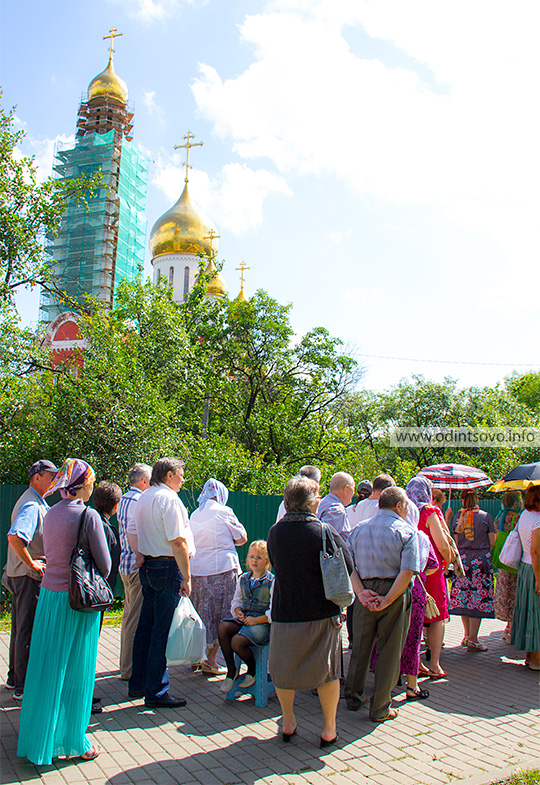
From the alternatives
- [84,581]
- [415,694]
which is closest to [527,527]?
[415,694]

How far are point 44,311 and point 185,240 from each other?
1480cm

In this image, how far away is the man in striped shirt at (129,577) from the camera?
18.7ft

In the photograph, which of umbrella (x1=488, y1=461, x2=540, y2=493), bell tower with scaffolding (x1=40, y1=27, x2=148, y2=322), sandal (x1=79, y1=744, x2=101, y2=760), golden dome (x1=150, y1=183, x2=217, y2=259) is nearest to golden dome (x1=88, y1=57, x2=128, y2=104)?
bell tower with scaffolding (x1=40, y1=27, x2=148, y2=322)

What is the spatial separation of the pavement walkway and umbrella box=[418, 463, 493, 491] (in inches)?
152

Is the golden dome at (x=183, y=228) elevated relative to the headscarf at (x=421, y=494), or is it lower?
elevated

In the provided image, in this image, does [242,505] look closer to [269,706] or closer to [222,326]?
[269,706]

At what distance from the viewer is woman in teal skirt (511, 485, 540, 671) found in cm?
627

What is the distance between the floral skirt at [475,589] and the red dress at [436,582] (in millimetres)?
1276

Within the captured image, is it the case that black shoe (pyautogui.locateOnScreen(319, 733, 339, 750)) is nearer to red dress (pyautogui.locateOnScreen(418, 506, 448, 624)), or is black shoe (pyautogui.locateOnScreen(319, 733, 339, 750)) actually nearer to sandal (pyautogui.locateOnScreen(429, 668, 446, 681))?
red dress (pyautogui.locateOnScreen(418, 506, 448, 624))

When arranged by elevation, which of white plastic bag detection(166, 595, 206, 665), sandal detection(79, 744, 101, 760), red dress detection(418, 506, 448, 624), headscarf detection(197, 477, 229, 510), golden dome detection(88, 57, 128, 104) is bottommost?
sandal detection(79, 744, 101, 760)

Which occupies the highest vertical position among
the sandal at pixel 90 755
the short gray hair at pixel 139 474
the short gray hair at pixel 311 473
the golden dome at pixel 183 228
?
the golden dome at pixel 183 228

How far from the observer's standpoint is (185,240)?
1861 inches

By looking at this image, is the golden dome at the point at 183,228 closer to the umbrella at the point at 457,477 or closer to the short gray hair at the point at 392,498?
the umbrella at the point at 457,477

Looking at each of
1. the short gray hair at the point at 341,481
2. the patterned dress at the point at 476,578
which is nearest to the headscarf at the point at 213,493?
the short gray hair at the point at 341,481
